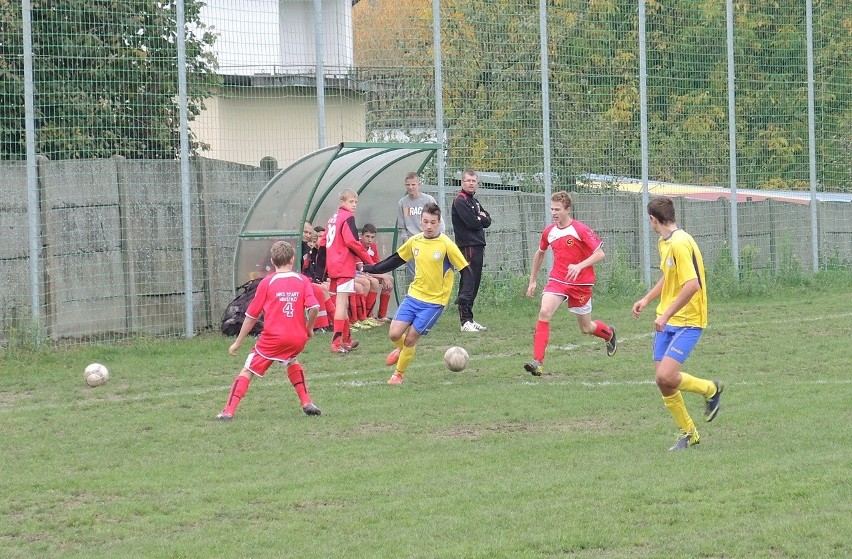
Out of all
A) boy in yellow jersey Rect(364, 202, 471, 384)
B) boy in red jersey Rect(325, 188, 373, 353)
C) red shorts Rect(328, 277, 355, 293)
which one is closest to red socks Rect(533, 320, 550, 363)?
boy in yellow jersey Rect(364, 202, 471, 384)

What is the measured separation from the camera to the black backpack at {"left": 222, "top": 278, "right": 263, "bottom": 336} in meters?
15.1

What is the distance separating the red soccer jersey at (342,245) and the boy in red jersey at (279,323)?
13.5ft

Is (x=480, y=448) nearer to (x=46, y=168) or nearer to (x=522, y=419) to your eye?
(x=522, y=419)

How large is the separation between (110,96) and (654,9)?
9.68 m

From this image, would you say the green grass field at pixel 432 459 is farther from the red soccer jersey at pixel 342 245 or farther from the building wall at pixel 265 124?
the building wall at pixel 265 124

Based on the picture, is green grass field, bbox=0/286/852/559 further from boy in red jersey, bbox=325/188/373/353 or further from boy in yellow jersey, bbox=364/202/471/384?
boy in red jersey, bbox=325/188/373/353

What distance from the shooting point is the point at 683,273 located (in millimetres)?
8578

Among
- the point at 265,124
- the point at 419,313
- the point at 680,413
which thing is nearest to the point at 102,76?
the point at 265,124

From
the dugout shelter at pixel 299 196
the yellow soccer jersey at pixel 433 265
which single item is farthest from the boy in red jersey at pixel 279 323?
the dugout shelter at pixel 299 196

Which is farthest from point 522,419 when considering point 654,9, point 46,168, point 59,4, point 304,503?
point 654,9

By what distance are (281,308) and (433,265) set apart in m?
2.24

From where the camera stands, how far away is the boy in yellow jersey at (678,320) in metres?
8.45

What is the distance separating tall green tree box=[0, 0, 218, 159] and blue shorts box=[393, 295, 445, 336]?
5.19 meters

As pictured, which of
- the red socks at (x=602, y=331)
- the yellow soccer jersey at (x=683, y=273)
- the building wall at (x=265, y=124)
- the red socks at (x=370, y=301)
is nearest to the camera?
the yellow soccer jersey at (x=683, y=273)
